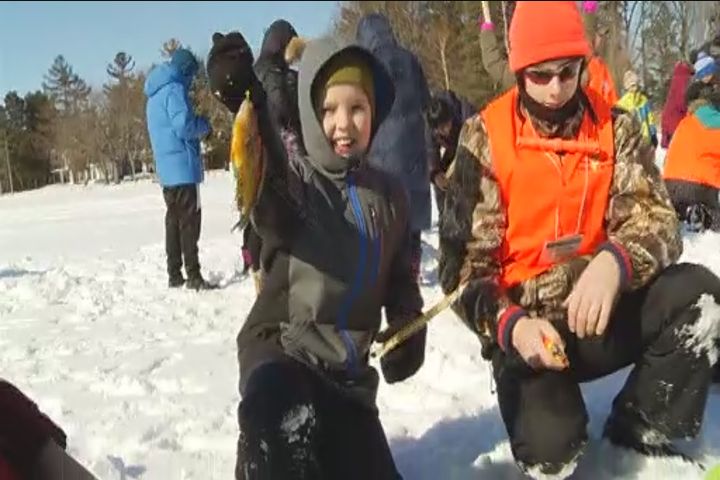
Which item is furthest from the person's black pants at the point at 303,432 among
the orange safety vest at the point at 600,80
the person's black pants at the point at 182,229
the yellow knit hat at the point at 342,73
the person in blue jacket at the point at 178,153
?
the person's black pants at the point at 182,229

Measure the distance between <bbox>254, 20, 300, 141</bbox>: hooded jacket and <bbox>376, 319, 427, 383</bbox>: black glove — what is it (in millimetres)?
555

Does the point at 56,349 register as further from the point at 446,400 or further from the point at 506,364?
the point at 506,364

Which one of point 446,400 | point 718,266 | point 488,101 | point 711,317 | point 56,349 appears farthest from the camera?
point 718,266

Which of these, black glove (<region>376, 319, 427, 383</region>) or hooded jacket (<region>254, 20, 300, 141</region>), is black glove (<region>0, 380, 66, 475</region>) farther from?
black glove (<region>376, 319, 427, 383</region>)

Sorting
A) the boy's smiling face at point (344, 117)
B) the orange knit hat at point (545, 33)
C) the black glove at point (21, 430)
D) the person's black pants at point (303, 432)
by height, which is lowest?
the person's black pants at point (303, 432)

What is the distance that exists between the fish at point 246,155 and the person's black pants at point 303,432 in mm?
445

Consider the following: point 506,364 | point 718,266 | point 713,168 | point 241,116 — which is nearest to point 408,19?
point 241,116

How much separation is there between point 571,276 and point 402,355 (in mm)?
450

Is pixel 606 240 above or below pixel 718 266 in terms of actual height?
above

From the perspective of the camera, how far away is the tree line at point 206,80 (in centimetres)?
137

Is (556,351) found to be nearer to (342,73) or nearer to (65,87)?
(342,73)

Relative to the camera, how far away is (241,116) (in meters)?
1.50

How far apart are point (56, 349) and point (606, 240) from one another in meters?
2.65

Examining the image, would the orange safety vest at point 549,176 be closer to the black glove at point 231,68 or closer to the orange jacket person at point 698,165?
the black glove at point 231,68
